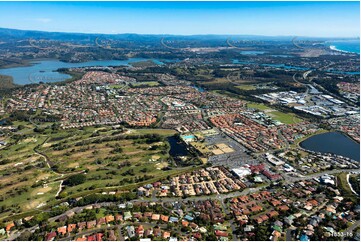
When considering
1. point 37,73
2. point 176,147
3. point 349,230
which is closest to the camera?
point 349,230

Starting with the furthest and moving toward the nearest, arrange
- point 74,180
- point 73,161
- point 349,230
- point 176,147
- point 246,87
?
point 246,87
point 176,147
point 73,161
point 74,180
point 349,230

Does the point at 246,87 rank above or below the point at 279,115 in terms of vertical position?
above

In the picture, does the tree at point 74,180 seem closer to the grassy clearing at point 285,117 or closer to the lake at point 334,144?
the lake at point 334,144

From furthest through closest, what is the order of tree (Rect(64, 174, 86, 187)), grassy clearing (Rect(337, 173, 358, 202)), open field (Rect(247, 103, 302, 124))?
1. open field (Rect(247, 103, 302, 124))
2. tree (Rect(64, 174, 86, 187))
3. grassy clearing (Rect(337, 173, 358, 202))

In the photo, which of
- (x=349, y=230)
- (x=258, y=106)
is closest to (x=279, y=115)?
(x=258, y=106)

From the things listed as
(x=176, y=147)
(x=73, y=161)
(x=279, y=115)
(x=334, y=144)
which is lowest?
(x=334, y=144)

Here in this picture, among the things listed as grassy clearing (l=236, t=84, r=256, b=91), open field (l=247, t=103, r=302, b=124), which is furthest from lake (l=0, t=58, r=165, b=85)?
open field (l=247, t=103, r=302, b=124)

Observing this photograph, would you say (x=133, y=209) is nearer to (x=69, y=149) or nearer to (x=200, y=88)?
(x=69, y=149)

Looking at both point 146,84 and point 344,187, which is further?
point 146,84

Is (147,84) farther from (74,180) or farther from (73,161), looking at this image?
(74,180)

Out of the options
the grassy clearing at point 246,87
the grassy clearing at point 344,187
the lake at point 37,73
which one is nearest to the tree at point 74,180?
the grassy clearing at point 344,187

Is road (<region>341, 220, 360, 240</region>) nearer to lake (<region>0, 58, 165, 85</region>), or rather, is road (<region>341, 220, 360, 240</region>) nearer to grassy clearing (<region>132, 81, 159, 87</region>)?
grassy clearing (<region>132, 81, 159, 87</region>)
